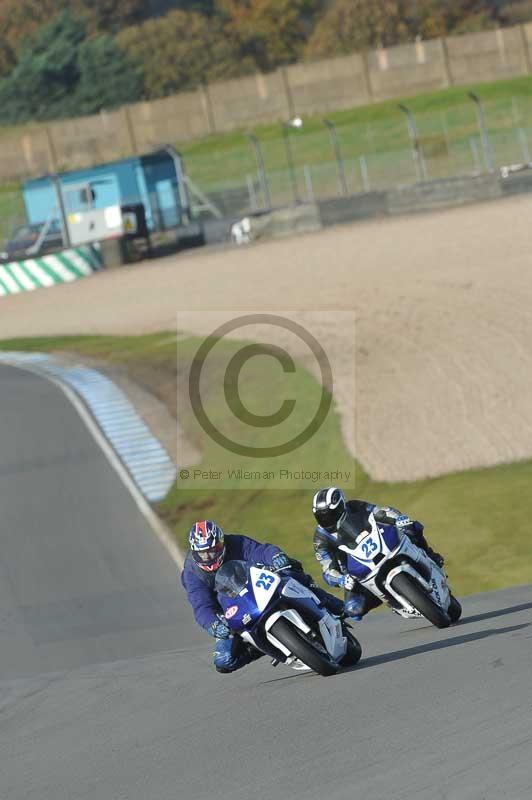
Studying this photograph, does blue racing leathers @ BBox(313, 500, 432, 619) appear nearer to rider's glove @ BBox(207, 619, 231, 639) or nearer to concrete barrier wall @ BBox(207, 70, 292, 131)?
rider's glove @ BBox(207, 619, 231, 639)

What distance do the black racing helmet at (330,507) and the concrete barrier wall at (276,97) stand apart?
61.0 metres

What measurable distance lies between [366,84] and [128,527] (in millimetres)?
54338

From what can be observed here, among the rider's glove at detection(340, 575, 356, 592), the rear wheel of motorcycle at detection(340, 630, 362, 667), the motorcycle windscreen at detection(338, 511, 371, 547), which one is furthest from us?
the rider's glove at detection(340, 575, 356, 592)

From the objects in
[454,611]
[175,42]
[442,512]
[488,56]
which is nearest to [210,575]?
[454,611]

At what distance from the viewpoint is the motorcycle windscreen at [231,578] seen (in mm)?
9062

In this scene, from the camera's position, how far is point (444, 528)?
56.9 feet

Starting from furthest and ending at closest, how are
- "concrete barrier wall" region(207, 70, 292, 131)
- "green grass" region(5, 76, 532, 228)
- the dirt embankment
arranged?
"concrete barrier wall" region(207, 70, 292, 131), "green grass" region(5, 76, 532, 228), the dirt embankment

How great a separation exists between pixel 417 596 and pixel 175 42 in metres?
77.1

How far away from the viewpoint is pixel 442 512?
58.7 feet

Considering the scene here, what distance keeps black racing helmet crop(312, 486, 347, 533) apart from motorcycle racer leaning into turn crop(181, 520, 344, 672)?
2.70 ft

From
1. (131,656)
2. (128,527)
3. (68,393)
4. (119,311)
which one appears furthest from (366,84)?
(131,656)

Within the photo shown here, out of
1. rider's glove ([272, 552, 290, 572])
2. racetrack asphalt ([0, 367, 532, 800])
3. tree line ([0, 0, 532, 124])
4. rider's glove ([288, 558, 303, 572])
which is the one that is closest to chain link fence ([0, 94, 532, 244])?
tree line ([0, 0, 532, 124])

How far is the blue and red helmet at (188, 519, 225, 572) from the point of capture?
9.08 meters

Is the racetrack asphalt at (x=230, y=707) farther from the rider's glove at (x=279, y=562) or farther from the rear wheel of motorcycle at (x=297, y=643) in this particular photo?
the rider's glove at (x=279, y=562)
